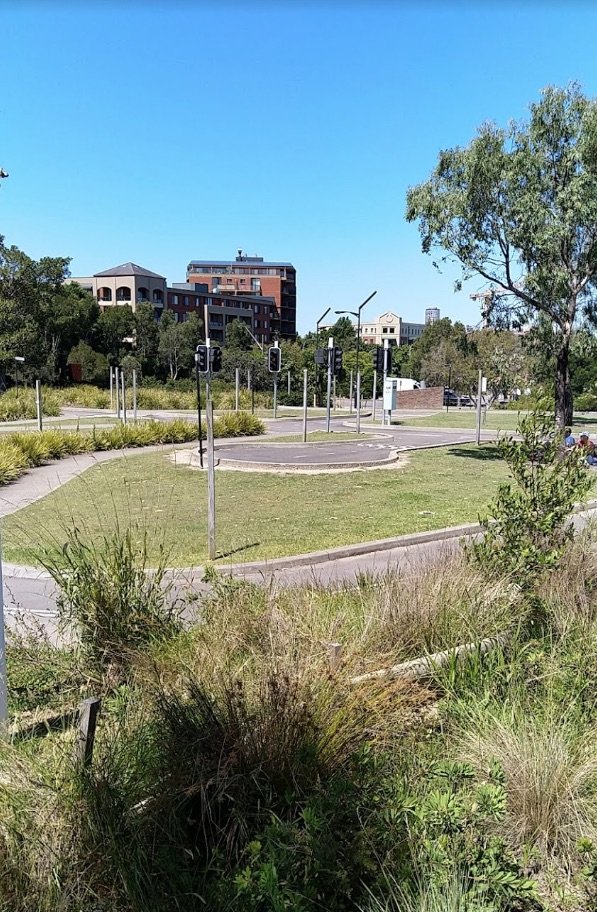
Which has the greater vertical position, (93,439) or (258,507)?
(93,439)

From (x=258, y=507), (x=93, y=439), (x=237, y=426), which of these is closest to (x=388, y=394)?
(x=237, y=426)

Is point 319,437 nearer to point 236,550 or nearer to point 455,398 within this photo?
point 236,550

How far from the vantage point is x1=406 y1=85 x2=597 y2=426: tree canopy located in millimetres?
17234

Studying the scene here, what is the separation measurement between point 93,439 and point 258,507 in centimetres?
1061

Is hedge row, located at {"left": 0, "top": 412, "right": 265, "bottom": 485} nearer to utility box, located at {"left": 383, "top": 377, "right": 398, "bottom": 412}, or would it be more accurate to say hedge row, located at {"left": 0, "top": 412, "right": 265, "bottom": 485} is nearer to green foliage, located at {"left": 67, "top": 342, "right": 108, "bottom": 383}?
utility box, located at {"left": 383, "top": 377, "right": 398, "bottom": 412}

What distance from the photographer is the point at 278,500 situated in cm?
1245

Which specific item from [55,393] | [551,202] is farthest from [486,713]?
[55,393]

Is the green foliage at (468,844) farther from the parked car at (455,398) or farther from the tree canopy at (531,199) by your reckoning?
the parked car at (455,398)

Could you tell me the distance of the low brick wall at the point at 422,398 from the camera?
199ft

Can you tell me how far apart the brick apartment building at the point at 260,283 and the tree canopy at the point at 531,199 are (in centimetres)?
10518

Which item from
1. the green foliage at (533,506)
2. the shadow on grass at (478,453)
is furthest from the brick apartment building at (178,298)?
the green foliage at (533,506)

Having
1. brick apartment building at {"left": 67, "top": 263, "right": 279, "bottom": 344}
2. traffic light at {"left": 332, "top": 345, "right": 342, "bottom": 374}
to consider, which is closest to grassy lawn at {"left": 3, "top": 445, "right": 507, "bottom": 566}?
traffic light at {"left": 332, "top": 345, "right": 342, "bottom": 374}

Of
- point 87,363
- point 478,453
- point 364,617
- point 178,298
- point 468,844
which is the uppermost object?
point 178,298

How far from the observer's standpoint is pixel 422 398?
61062 millimetres
